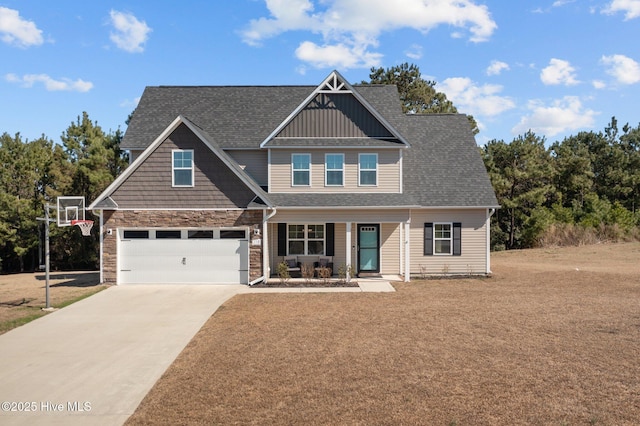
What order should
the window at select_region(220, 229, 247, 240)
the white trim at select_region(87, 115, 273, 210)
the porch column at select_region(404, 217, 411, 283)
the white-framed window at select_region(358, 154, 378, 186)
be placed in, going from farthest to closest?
the white-framed window at select_region(358, 154, 378, 186) → the porch column at select_region(404, 217, 411, 283) → the window at select_region(220, 229, 247, 240) → the white trim at select_region(87, 115, 273, 210)

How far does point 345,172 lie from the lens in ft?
63.8

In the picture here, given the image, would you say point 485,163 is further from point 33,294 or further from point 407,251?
point 33,294

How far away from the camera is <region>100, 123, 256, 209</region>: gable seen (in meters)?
17.6

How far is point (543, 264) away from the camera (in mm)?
24297

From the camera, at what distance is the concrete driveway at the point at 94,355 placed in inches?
263

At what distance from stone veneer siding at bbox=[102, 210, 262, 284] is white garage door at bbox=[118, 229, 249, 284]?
25 cm

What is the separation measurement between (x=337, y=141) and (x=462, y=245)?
702cm

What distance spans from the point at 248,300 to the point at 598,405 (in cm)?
1031

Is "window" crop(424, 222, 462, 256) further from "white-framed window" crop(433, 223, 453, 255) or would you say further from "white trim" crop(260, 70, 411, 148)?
"white trim" crop(260, 70, 411, 148)

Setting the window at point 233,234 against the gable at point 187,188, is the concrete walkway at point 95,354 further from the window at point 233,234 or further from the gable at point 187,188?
the gable at point 187,188

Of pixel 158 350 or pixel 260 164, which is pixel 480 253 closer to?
pixel 260 164

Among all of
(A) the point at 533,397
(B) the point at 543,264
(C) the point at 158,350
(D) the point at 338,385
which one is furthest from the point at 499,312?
(B) the point at 543,264

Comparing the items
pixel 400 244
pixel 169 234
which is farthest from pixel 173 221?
pixel 400 244

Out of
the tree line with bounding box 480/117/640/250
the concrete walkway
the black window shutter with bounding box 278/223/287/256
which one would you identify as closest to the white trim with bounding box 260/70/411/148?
the black window shutter with bounding box 278/223/287/256
